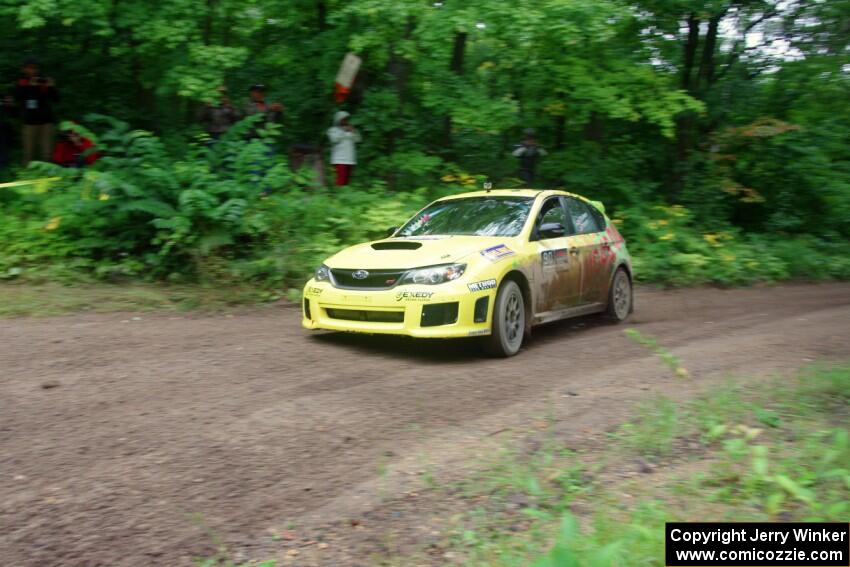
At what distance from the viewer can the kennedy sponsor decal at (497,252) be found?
775 cm

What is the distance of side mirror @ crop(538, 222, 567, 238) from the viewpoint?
8516 millimetres

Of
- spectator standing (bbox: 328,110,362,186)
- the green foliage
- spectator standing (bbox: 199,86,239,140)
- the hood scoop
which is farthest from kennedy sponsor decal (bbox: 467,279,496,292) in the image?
spectator standing (bbox: 328,110,362,186)

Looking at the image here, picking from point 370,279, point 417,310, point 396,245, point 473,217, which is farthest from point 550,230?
point 370,279

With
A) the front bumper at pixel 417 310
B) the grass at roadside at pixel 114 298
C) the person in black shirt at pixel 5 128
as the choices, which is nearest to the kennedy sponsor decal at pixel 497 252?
the front bumper at pixel 417 310

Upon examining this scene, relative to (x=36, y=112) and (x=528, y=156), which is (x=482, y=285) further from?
(x=36, y=112)

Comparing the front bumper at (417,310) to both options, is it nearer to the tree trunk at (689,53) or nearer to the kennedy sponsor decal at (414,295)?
the kennedy sponsor decal at (414,295)

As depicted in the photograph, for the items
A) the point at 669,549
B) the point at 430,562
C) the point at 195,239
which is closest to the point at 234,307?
the point at 195,239

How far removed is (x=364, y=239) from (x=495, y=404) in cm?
642

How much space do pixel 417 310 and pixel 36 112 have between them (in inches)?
360

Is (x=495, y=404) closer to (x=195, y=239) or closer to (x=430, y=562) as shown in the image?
(x=430, y=562)

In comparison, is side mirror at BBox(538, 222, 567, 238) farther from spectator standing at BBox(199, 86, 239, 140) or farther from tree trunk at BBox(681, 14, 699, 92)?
tree trunk at BBox(681, 14, 699, 92)

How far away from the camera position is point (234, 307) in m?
10.1

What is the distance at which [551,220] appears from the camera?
9031mm

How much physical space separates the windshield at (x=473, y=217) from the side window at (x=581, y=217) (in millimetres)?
821
